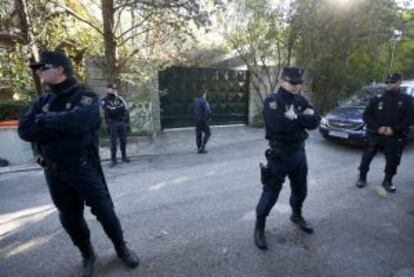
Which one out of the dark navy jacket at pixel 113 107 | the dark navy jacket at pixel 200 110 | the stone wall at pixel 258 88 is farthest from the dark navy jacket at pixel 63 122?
the stone wall at pixel 258 88

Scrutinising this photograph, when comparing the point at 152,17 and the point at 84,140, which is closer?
the point at 84,140

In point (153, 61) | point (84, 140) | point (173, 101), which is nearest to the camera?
point (84, 140)

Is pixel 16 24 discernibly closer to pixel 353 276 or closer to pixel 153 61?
pixel 153 61

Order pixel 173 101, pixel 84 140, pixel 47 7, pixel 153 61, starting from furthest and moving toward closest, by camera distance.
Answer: pixel 173 101 → pixel 153 61 → pixel 47 7 → pixel 84 140

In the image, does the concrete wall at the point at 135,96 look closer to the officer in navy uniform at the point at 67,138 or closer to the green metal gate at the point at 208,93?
the green metal gate at the point at 208,93

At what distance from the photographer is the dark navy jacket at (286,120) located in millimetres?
3038

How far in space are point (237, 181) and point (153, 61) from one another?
5325 mm

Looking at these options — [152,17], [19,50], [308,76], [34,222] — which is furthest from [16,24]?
[308,76]

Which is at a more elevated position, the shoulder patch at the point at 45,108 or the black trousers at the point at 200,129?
the shoulder patch at the point at 45,108

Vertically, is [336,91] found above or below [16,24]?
below

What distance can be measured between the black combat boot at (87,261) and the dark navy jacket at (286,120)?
209cm

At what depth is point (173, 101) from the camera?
10.3m

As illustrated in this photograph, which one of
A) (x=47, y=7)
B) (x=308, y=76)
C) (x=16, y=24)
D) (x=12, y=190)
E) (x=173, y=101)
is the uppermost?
(x=47, y=7)

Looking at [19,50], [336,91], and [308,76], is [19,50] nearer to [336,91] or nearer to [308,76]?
[308,76]
